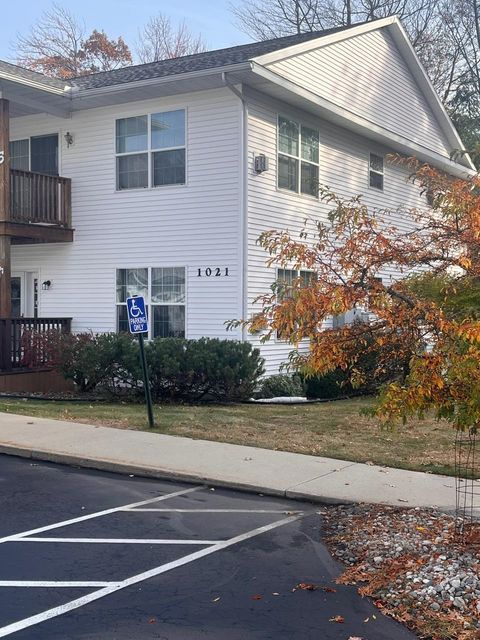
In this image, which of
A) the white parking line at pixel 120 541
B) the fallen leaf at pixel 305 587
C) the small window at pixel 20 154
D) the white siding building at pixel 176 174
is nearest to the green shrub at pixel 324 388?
the white siding building at pixel 176 174

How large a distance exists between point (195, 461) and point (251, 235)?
707 cm

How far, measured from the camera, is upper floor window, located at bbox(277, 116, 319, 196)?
1600cm

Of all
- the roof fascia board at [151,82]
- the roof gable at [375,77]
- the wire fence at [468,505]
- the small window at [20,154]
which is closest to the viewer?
the wire fence at [468,505]

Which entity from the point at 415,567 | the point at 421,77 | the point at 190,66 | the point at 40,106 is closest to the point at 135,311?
the point at 415,567

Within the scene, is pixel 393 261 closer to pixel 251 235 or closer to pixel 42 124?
pixel 251 235

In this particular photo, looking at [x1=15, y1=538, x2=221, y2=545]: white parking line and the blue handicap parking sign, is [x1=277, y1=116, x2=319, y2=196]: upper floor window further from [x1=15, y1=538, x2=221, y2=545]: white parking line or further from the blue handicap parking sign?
[x1=15, y1=538, x2=221, y2=545]: white parking line

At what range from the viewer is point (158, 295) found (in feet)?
52.3

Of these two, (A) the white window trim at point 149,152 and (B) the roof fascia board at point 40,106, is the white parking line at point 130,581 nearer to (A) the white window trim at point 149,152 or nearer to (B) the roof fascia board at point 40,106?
(A) the white window trim at point 149,152

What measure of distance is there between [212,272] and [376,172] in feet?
23.5

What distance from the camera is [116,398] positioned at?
14.3 metres

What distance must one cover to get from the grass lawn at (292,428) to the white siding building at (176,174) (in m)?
2.73

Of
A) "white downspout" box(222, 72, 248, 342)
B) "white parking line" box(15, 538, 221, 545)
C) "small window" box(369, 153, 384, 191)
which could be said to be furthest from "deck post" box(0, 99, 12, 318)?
"white parking line" box(15, 538, 221, 545)

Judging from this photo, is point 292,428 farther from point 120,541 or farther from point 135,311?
point 120,541

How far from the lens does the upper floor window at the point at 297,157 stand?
16.0 metres
